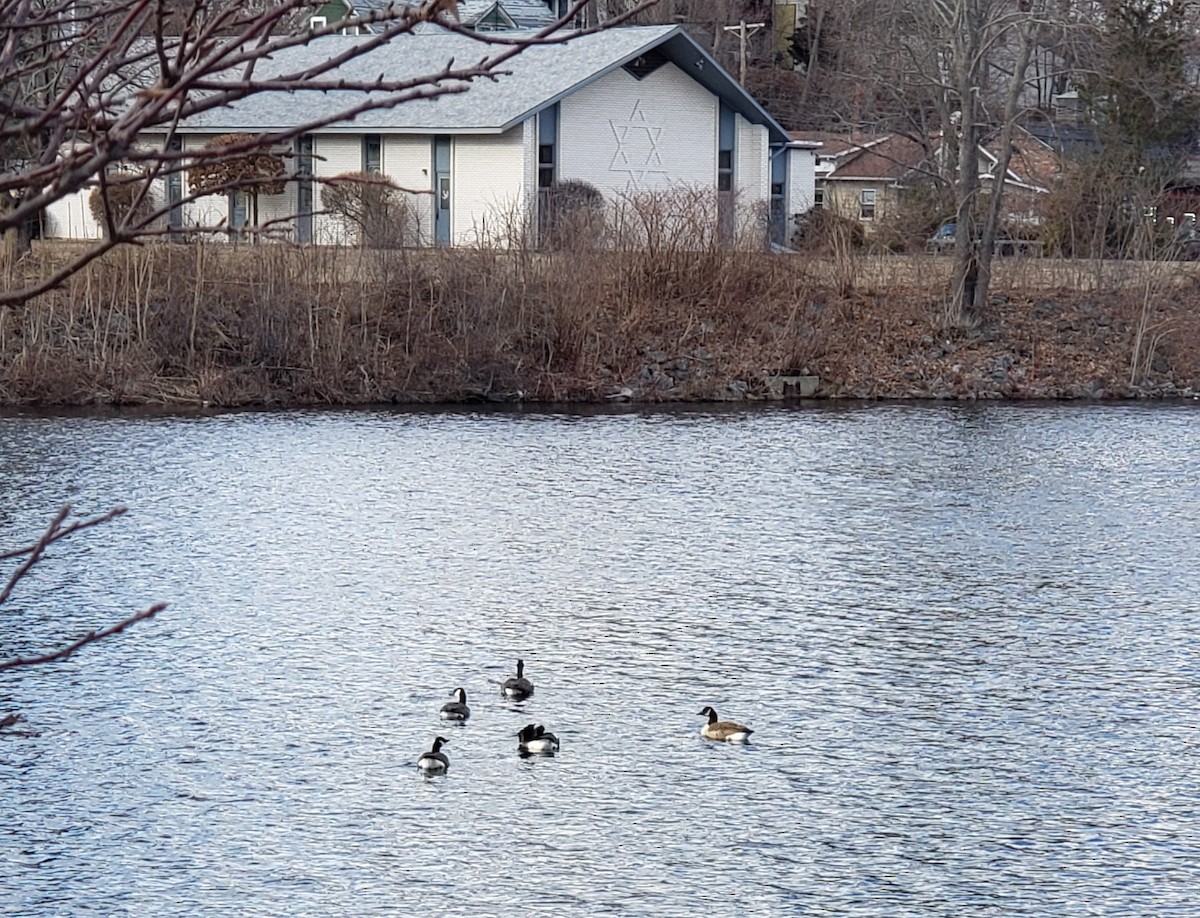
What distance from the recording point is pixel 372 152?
5012cm

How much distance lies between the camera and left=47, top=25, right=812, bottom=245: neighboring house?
4716 centimetres

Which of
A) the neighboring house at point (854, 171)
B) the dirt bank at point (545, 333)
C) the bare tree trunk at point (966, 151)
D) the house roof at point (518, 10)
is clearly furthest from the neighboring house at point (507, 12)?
the dirt bank at point (545, 333)

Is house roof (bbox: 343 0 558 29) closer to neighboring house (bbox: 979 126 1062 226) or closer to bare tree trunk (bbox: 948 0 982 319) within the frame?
neighboring house (bbox: 979 126 1062 226)

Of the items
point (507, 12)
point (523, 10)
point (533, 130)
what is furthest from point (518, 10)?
point (533, 130)

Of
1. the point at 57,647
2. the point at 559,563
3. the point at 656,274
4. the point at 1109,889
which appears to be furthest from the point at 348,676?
→ the point at 656,274

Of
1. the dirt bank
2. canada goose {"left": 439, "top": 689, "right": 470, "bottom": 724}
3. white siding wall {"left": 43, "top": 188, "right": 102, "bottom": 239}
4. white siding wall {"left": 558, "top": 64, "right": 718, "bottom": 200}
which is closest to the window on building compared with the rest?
white siding wall {"left": 558, "top": 64, "right": 718, "bottom": 200}

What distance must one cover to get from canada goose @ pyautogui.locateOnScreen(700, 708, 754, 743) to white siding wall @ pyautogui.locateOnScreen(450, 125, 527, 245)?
34.7m

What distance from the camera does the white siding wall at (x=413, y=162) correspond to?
47.5 metres

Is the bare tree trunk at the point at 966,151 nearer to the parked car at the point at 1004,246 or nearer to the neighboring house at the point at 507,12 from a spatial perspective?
the parked car at the point at 1004,246

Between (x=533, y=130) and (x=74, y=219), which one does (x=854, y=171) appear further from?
(x=74, y=219)

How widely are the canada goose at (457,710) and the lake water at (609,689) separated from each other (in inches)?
3.7

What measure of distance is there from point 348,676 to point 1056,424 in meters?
19.3

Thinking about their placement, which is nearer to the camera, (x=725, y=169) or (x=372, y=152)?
(x=372, y=152)

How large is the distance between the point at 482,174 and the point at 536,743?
36947 mm
